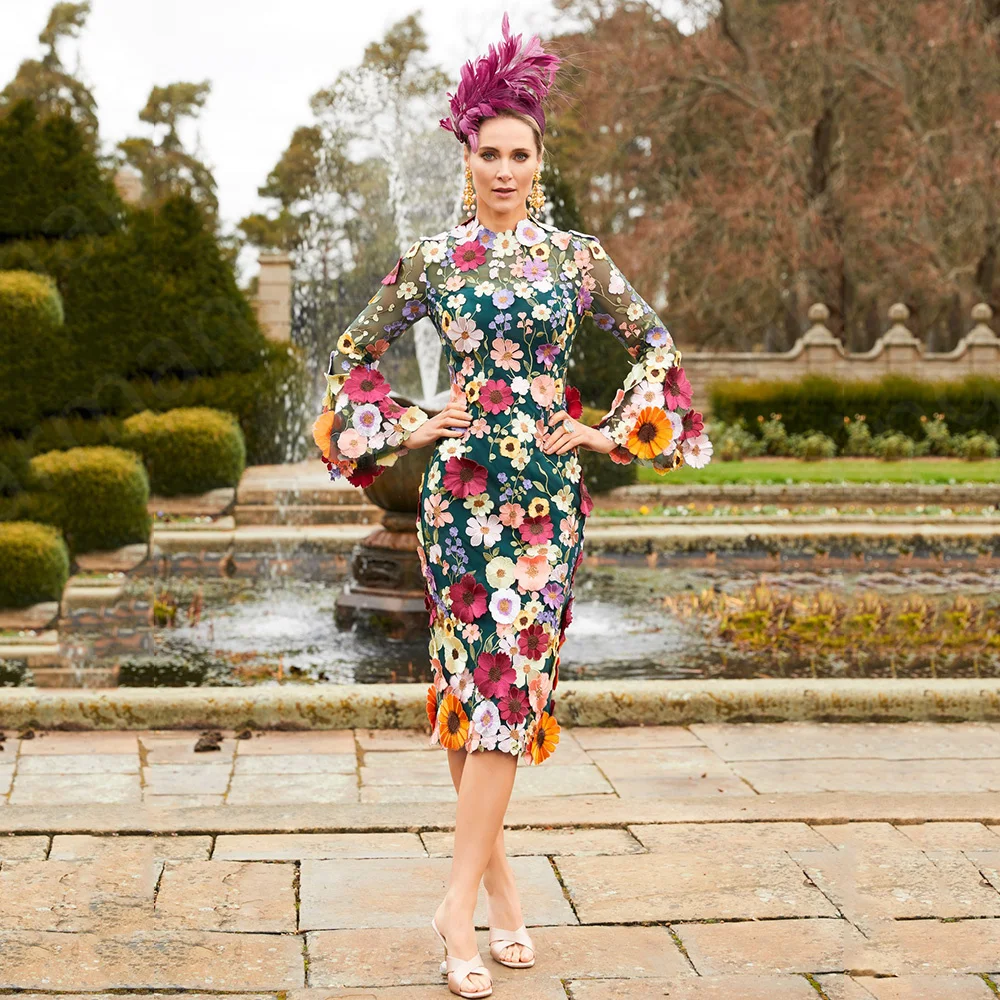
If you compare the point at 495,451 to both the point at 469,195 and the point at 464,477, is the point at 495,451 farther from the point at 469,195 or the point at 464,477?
the point at 469,195

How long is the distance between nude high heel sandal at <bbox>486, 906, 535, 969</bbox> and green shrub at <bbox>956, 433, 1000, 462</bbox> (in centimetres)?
2042

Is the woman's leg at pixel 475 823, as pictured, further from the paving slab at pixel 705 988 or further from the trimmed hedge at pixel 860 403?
the trimmed hedge at pixel 860 403

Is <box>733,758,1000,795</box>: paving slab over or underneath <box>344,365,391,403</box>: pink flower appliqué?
underneath

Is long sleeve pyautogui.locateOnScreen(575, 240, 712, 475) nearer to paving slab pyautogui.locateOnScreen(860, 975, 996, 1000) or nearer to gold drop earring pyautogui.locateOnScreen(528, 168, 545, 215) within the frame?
gold drop earring pyautogui.locateOnScreen(528, 168, 545, 215)

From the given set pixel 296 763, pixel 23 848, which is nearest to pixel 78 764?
pixel 296 763

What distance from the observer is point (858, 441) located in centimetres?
2366

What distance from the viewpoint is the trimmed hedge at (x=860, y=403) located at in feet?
79.4

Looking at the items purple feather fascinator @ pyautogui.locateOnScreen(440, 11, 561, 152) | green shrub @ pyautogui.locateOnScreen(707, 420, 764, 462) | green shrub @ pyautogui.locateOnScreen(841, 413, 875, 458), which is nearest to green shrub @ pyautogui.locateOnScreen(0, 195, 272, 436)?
green shrub @ pyautogui.locateOnScreen(707, 420, 764, 462)

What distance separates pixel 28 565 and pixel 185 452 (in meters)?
6.85

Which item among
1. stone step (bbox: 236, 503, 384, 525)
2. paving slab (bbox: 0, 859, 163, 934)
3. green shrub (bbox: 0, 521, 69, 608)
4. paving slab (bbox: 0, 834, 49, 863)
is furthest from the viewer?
stone step (bbox: 236, 503, 384, 525)

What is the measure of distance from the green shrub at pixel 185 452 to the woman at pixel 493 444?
494 inches

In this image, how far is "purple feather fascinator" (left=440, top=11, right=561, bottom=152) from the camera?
11.3 ft


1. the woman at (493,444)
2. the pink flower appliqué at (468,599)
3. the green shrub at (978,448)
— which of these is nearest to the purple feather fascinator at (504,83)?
the woman at (493,444)

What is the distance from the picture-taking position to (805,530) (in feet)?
39.9
